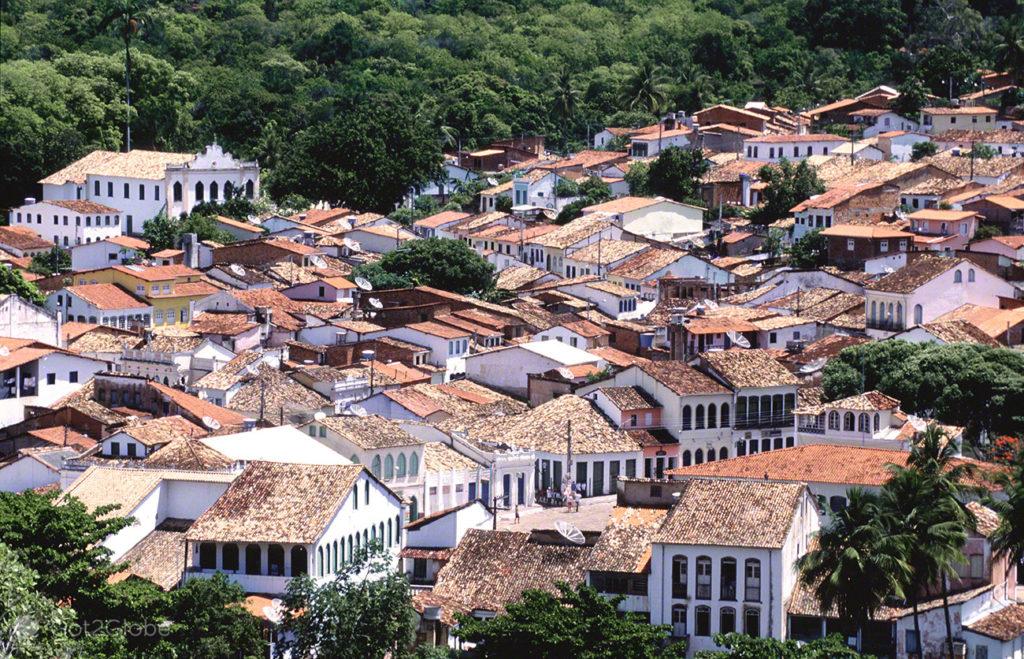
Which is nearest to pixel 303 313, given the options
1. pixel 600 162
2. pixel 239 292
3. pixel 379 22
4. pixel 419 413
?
pixel 239 292

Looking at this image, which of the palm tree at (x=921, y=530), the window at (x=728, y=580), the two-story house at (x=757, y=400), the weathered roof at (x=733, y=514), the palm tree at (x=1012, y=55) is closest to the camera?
the palm tree at (x=921, y=530)

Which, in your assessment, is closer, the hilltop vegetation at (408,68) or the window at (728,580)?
the window at (728,580)

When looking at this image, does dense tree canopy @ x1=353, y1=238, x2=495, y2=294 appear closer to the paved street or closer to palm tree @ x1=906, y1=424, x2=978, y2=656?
the paved street

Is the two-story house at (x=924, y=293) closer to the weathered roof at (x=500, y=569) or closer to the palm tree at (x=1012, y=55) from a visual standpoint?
the weathered roof at (x=500, y=569)

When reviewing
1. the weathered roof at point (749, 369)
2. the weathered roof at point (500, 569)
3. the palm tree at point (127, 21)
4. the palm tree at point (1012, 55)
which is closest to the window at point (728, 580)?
the weathered roof at point (500, 569)

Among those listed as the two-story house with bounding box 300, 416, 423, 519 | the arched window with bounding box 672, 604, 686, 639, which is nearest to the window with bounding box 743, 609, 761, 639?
the arched window with bounding box 672, 604, 686, 639

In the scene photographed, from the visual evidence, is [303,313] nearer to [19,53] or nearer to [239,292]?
[239,292]
